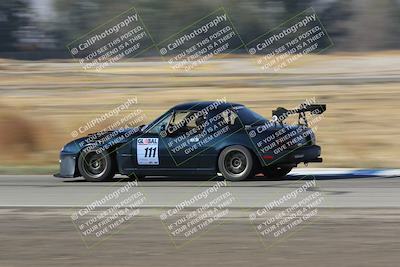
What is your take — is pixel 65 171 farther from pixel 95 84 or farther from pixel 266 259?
pixel 95 84

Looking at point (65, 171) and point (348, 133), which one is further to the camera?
point (348, 133)

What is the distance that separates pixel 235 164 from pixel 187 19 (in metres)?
87.4

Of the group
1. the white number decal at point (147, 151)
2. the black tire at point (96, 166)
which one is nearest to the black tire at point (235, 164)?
the white number decal at point (147, 151)

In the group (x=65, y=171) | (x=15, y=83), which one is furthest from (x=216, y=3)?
(x=65, y=171)

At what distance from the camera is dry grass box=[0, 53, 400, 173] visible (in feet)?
64.3

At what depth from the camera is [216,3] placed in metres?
101

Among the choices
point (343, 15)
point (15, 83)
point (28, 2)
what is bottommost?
point (343, 15)

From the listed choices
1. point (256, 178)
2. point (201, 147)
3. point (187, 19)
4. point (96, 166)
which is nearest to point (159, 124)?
point (201, 147)

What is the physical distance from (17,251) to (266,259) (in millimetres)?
2294

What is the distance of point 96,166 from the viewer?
13.7m

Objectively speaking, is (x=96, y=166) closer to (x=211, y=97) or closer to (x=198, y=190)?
(x=198, y=190)

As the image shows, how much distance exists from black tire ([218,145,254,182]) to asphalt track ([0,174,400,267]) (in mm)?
299

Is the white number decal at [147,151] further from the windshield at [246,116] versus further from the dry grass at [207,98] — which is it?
the dry grass at [207,98]

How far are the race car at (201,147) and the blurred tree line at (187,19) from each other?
81233 mm
